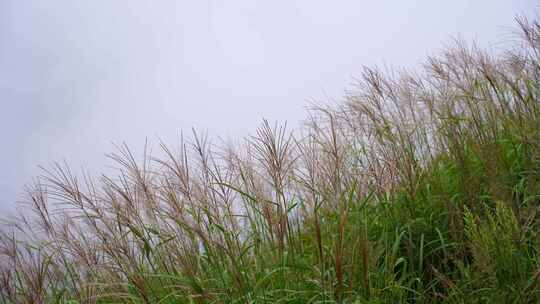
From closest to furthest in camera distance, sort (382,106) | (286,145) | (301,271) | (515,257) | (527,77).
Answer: (515,257) → (286,145) → (301,271) → (382,106) → (527,77)

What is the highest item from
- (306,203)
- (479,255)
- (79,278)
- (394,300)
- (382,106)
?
(382,106)

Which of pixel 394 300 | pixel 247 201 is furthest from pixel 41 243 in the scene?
pixel 394 300

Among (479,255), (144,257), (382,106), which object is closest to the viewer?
Result: (479,255)

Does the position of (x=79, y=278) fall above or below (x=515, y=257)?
above

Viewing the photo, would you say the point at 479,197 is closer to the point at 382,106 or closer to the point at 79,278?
the point at 382,106

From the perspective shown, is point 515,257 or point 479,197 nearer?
point 515,257

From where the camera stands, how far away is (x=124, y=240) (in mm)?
2227

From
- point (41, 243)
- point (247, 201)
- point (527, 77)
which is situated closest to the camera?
point (247, 201)

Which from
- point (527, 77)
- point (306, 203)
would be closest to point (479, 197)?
point (306, 203)

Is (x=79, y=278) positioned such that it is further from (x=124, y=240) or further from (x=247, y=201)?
(x=247, y=201)

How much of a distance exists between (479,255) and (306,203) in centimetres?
126

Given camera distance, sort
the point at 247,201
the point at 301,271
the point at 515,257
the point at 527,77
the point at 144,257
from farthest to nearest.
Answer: the point at 527,77, the point at 247,201, the point at 144,257, the point at 301,271, the point at 515,257

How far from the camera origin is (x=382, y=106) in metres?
3.41

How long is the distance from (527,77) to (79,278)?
342 cm
